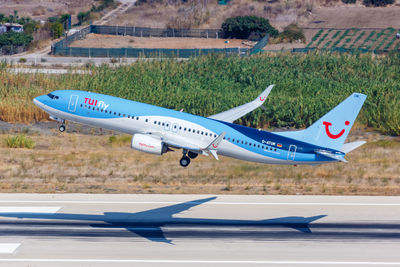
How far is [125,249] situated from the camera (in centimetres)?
3831

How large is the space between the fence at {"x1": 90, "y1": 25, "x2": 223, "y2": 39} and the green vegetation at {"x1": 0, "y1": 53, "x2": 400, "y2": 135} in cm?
4907

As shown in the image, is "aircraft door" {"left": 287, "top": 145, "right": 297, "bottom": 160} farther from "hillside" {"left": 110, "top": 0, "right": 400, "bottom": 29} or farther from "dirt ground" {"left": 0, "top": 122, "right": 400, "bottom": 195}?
"hillside" {"left": 110, "top": 0, "right": 400, "bottom": 29}

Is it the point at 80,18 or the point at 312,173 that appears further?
the point at 80,18

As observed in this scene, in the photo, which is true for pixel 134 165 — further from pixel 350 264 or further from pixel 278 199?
pixel 350 264

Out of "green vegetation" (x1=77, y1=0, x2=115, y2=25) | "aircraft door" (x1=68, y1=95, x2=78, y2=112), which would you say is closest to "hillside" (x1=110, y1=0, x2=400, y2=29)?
"green vegetation" (x1=77, y1=0, x2=115, y2=25)

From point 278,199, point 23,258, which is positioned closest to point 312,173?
point 278,199

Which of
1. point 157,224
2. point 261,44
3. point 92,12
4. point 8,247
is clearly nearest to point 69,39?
point 92,12

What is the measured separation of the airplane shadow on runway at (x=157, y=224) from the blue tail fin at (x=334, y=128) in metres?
6.06

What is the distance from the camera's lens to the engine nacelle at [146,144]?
47344 mm

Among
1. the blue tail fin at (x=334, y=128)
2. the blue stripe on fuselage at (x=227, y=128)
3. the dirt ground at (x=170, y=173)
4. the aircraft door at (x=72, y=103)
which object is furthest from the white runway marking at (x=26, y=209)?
the blue tail fin at (x=334, y=128)

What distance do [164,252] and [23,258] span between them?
26.4 feet

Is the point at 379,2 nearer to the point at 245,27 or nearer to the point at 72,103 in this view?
the point at 245,27

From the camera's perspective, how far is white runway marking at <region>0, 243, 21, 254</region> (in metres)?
37.6

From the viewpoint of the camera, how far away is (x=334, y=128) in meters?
48.8
